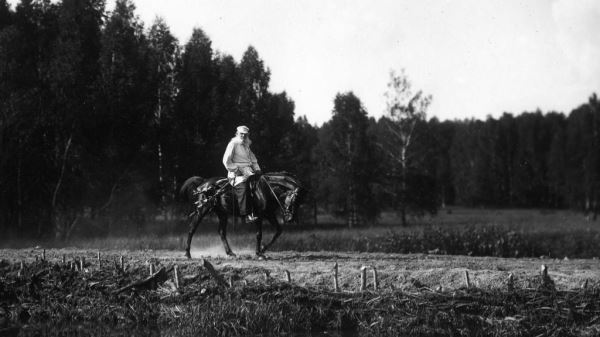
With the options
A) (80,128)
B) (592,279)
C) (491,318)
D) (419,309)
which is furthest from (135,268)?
(80,128)

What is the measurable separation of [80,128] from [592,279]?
91.2 ft

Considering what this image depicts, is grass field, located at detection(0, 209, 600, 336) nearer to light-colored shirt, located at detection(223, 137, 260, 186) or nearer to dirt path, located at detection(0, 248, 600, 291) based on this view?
dirt path, located at detection(0, 248, 600, 291)

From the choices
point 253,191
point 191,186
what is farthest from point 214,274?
point 191,186

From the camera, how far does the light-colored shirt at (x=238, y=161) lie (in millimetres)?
17500

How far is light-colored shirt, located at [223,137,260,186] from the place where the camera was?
17.5 metres

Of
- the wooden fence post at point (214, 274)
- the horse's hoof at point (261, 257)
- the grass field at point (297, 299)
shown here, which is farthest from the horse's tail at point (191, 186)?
the wooden fence post at point (214, 274)

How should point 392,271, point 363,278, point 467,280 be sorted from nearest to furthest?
point 467,280, point 363,278, point 392,271

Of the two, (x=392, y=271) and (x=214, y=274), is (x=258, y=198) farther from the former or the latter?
(x=392, y=271)

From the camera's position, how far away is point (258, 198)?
1745 cm

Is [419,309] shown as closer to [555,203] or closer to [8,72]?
[8,72]

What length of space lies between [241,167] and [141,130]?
21454 mm

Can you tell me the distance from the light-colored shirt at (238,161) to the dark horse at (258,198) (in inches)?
12.5

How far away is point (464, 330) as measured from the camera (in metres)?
12.3

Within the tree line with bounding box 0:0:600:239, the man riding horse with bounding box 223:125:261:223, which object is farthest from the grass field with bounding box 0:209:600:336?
the tree line with bounding box 0:0:600:239
